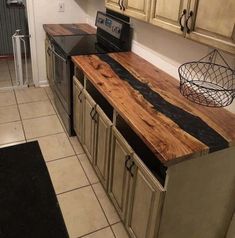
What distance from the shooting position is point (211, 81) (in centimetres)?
166

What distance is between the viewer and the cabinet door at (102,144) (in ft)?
5.76

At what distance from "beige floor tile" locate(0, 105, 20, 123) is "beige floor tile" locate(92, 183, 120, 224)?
144cm

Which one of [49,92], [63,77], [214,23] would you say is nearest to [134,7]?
[214,23]

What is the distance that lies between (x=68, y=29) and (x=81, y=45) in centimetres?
86

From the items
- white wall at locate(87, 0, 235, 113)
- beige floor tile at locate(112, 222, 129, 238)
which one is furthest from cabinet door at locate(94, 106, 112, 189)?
white wall at locate(87, 0, 235, 113)

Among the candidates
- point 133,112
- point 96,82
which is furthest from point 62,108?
point 133,112

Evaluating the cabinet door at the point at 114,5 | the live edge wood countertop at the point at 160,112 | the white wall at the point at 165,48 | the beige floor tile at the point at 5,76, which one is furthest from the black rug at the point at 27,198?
the beige floor tile at the point at 5,76

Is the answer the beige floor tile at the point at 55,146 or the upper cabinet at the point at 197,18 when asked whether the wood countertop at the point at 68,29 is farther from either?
the upper cabinet at the point at 197,18

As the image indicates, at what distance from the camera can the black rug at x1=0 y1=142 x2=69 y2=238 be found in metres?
1.78

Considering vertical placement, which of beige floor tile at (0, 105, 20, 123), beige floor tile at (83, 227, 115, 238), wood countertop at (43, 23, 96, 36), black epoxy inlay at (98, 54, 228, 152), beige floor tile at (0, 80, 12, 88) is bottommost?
beige floor tile at (83, 227, 115, 238)

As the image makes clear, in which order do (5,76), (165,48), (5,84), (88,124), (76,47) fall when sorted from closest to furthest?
(165,48) < (88,124) < (76,47) < (5,84) < (5,76)

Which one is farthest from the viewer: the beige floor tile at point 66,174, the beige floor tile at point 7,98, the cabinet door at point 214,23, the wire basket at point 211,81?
the beige floor tile at point 7,98

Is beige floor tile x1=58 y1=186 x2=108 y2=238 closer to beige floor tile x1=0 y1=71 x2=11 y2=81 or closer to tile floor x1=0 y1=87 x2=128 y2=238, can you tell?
tile floor x1=0 y1=87 x2=128 y2=238

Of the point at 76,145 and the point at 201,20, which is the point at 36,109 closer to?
the point at 76,145
